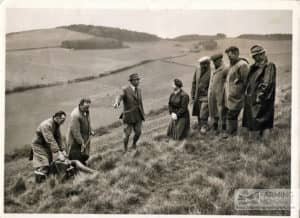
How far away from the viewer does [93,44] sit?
3678 mm

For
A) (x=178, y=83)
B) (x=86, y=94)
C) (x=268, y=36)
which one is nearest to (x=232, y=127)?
(x=178, y=83)

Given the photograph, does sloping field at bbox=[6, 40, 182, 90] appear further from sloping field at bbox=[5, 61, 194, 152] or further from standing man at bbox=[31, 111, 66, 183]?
standing man at bbox=[31, 111, 66, 183]

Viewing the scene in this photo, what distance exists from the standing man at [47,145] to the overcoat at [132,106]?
1.61 feet

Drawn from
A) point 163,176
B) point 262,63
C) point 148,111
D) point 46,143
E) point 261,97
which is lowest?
point 163,176

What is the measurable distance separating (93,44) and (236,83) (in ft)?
3.97

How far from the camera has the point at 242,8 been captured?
3.61 metres

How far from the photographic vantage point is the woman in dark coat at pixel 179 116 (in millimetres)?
3605

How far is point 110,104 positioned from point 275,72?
1.35m

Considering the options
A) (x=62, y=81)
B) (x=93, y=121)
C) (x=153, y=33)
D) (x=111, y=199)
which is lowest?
(x=111, y=199)

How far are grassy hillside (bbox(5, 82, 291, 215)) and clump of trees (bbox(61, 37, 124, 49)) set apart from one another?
67 centimetres

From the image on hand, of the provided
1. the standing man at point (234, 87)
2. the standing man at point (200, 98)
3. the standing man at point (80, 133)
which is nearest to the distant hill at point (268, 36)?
the standing man at point (234, 87)

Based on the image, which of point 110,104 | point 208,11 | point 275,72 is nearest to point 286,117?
point 275,72

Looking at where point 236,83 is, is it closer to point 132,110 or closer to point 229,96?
point 229,96

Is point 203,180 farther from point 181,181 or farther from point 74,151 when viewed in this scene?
point 74,151
